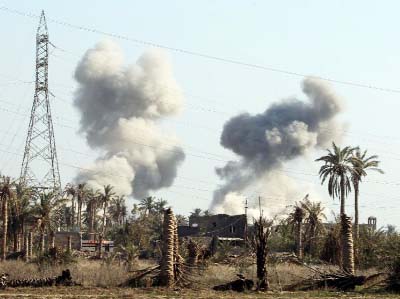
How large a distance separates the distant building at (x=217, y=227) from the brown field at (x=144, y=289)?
197ft

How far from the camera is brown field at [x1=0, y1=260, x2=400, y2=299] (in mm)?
33219

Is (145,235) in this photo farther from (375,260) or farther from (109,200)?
(375,260)

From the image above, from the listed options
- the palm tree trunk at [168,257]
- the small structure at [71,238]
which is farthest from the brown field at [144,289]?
the small structure at [71,238]

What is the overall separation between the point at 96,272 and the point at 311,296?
43.9 ft

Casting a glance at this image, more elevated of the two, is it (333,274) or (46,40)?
(46,40)

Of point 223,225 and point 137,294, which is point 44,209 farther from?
point 137,294

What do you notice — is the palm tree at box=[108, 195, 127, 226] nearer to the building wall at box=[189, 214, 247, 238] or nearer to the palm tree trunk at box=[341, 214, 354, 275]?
the building wall at box=[189, 214, 247, 238]

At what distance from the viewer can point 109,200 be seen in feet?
416

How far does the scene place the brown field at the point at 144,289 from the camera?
33.2 metres

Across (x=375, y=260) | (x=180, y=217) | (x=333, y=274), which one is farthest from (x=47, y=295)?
(x=180, y=217)

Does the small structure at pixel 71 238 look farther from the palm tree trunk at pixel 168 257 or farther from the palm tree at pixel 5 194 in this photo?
the palm tree trunk at pixel 168 257

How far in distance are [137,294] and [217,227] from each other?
78267mm

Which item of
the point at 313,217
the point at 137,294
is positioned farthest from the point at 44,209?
the point at 137,294

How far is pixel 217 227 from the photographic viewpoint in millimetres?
111562
